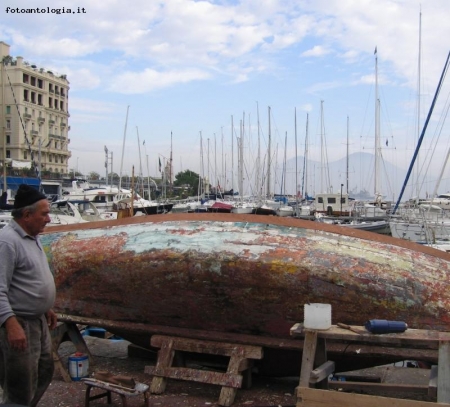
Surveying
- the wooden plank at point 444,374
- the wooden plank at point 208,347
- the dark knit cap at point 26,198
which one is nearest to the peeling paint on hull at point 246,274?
the wooden plank at point 208,347

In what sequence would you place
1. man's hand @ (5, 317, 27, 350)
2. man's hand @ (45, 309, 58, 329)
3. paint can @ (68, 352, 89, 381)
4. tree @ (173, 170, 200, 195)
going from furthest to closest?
tree @ (173, 170, 200, 195) < paint can @ (68, 352, 89, 381) < man's hand @ (45, 309, 58, 329) < man's hand @ (5, 317, 27, 350)

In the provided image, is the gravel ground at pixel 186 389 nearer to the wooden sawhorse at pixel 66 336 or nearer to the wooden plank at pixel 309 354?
the wooden sawhorse at pixel 66 336

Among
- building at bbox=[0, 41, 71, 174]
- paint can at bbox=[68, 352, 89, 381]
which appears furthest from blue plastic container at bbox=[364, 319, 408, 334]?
building at bbox=[0, 41, 71, 174]

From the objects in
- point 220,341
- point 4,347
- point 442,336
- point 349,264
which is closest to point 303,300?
point 349,264

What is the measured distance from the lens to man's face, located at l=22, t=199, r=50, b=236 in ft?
12.6

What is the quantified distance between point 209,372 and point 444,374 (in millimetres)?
2080

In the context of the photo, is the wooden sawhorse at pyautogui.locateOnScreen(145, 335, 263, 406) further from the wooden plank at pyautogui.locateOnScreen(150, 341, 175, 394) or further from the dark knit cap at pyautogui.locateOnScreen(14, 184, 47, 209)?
the dark knit cap at pyautogui.locateOnScreen(14, 184, 47, 209)

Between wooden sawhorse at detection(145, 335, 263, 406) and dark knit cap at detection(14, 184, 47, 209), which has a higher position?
dark knit cap at detection(14, 184, 47, 209)

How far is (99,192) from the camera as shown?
108 feet

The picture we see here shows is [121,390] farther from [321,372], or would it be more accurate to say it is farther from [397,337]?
[397,337]

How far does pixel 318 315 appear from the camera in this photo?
4.04 m

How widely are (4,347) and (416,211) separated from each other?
2037cm

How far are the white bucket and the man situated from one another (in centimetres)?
193

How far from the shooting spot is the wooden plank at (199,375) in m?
4.74
